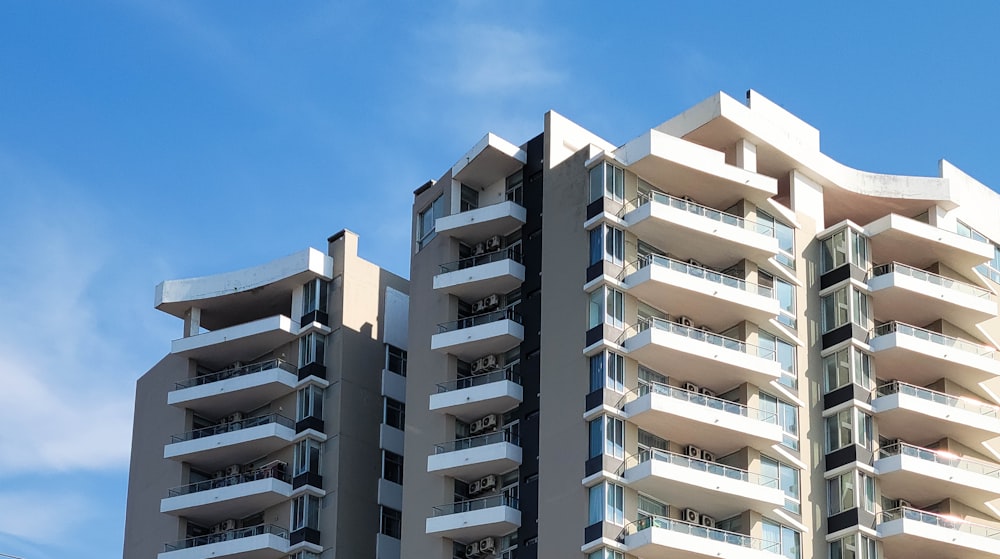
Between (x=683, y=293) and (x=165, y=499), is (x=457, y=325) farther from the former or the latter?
(x=165, y=499)

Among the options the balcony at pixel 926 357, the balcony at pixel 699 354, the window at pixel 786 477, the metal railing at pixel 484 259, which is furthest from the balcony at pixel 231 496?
the balcony at pixel 926 357

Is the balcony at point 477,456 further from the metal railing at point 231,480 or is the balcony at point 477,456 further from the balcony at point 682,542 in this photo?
the metal railing at point 231,480

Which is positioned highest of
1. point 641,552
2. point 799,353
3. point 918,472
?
point 799,353

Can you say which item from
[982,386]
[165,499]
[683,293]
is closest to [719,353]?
[683,293]

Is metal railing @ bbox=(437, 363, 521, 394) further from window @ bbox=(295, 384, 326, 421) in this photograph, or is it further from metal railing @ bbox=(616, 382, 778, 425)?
window @ bbox=(295, 384, 326, 421)

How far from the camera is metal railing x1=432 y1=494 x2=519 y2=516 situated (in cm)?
8138

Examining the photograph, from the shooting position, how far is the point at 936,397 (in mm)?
85688

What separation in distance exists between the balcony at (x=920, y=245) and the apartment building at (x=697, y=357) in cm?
14

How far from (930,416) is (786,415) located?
6.91 m

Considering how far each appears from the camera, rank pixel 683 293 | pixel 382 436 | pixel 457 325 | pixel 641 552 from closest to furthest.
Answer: pixel 641 552 → pixel 683 293 → pixel 457 325 → pixel 382 436

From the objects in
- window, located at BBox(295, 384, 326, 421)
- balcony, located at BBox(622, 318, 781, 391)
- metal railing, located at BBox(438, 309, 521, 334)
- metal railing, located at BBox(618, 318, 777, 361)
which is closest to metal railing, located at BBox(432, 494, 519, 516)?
metal railing, located at BBox(438, 309, 521, 334)

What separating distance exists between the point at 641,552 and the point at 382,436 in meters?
20.8

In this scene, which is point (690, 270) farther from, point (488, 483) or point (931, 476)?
point (931, 476)

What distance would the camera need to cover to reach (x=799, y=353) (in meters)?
84.4
